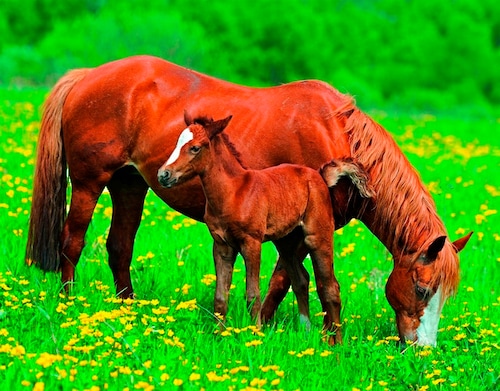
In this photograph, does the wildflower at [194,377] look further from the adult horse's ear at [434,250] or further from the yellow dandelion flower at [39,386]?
the adult horse's ear at [434,250]

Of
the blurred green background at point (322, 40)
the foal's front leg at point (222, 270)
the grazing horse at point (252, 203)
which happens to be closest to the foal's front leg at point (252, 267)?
the grazing horse at point (252, 203)

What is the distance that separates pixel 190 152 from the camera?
5660mm

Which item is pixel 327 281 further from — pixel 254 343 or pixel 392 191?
pixel 254 343

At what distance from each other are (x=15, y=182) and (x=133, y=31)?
29.6 metres

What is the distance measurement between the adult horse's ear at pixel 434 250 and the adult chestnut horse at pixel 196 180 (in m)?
0.01

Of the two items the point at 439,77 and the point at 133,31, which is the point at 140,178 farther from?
the point at 439,77

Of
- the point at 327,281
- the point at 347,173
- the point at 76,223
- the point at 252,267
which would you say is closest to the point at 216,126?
the point at 252,267

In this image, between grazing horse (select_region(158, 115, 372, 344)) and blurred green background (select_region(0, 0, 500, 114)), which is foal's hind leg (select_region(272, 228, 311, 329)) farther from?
blurred green background (select_region(0, 0, 500, 114))

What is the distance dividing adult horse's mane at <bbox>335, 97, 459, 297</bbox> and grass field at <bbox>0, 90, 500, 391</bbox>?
0.77 meters

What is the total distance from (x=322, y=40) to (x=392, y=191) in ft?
173

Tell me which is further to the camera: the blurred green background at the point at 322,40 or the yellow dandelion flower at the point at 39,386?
the blurred green background at the point at 322,40

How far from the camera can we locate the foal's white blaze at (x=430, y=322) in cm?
623

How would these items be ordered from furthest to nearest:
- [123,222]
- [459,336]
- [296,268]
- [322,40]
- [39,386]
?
[322,40] → [123,222] → [296,268] → [459,336] → [39,386]

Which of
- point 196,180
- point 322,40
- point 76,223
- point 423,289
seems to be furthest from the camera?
point 322,40
